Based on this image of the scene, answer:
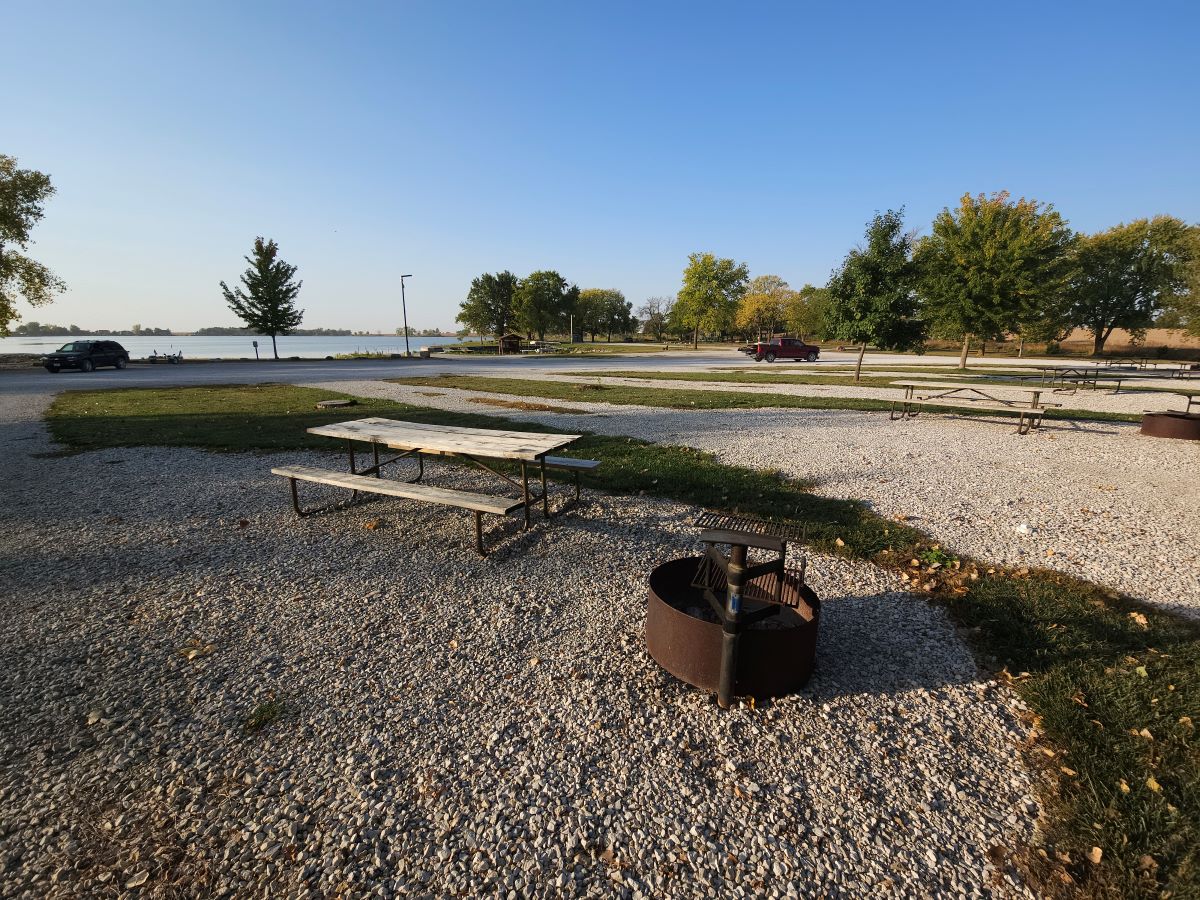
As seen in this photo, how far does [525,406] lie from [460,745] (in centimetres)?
1132

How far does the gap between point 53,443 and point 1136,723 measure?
559 inches

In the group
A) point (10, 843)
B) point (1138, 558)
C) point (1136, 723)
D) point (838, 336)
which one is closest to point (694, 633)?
point (1136, 723)

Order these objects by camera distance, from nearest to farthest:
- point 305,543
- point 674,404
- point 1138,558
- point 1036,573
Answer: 1. point 1036,573
2. point 1138,558
3. point 305,543
4. point 674,404

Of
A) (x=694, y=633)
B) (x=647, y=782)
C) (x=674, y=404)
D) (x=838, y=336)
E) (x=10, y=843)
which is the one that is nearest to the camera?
(x=10, y=843)

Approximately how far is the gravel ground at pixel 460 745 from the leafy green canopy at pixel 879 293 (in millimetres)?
18438

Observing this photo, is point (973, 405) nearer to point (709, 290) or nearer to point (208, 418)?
point (208, 418)

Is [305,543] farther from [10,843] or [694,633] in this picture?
[694,633]

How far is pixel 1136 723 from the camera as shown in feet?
8.54

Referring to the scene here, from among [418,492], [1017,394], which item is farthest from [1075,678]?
[1017,394]

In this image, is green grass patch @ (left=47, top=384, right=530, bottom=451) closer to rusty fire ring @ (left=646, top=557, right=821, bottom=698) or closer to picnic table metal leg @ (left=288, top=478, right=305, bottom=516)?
picnic table metal leg @ (left=288, top=478, right=305, bottom=516)

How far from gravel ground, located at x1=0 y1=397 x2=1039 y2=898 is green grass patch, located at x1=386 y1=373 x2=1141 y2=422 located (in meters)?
9.94

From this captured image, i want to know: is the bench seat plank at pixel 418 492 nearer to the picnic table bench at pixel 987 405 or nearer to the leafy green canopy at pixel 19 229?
the picnic table bench at pixel 987 405

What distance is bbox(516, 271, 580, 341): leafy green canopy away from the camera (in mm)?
72094

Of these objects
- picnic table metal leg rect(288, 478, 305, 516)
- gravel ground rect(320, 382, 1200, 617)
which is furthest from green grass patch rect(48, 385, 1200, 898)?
picnic table metal leg rect(288, 478, 305, 516)
